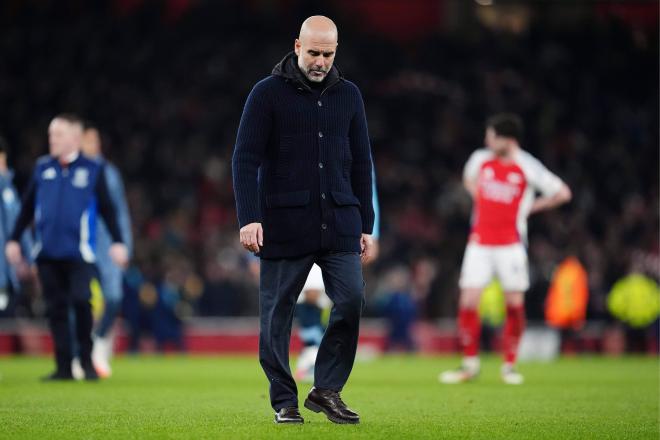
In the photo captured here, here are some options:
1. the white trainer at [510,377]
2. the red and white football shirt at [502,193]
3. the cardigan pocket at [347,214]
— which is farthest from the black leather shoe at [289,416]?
the red and white football shirt at [502,193]

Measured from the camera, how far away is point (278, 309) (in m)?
7.35

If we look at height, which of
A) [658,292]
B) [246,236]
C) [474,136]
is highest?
[474,136]

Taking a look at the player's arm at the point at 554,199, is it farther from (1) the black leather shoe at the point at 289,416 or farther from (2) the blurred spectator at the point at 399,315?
(2) the blurred spectator at the point at 399,315

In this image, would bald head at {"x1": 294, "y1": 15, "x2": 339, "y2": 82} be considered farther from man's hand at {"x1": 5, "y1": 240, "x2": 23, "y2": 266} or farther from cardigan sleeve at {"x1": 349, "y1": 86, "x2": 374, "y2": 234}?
man's hand at {"x1": 5, "y1": 240, "x2": 23, "y2": 266}

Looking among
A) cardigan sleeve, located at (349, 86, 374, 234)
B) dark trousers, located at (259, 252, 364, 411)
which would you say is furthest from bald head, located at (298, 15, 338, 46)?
dark trousers, located at (259, 252, 364, 411)

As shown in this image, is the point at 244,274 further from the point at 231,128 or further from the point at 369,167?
the point at 369,167

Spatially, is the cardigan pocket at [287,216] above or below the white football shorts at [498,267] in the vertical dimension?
above

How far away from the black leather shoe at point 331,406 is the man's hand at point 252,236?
0.97 meters

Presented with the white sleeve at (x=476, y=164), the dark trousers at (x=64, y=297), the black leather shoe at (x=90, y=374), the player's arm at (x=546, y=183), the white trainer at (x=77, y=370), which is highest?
the white sleeve at (x=476, y=164)

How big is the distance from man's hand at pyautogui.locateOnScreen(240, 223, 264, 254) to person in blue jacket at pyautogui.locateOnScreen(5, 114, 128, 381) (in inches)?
183

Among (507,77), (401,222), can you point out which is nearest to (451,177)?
(401,222)

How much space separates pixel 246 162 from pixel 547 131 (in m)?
23.2

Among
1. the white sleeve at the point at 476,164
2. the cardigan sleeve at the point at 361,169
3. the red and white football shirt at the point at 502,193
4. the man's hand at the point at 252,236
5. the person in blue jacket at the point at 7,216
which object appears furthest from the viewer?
the white sleeve at the point at 476,164

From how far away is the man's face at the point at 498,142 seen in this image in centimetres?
1256
